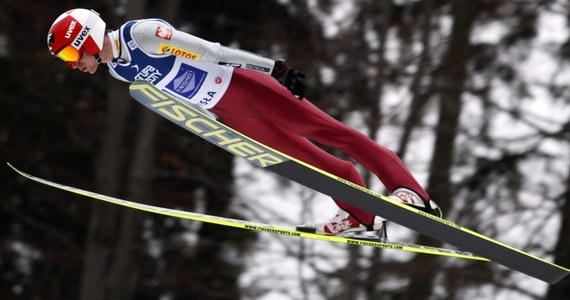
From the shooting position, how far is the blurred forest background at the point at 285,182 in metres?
10.8

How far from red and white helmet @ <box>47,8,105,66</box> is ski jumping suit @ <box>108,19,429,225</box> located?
0.29 ft

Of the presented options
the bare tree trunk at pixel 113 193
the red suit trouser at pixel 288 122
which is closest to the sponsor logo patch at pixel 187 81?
the red suit trouser at pixel 288 122

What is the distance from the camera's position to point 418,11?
11.6 metres

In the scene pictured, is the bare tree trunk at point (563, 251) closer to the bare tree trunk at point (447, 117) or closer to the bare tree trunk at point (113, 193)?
the bare tree trunk at point (447, 117)

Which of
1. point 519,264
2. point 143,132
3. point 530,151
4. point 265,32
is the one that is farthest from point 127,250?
point 519,264

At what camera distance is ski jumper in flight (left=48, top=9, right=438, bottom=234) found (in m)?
5.28

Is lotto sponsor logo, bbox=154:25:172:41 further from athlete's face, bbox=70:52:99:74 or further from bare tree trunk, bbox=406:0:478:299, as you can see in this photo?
bare tree trunk, bbox=406:0:478:299

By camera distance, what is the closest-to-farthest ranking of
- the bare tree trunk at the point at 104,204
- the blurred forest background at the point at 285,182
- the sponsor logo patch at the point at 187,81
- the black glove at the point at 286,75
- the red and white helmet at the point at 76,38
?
the red and white helmet at the point at 76,38
the black glove at the point at 286,75
the sponsor logo patch at the point at 187,81
the blurred forest background at the point at 285,182
the bare tree trunk at the point at 104,204

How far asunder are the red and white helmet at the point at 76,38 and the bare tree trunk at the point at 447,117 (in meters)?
5.81

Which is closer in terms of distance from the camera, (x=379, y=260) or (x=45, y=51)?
(x=379, y=260)

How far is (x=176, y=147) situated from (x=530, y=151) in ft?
13.6

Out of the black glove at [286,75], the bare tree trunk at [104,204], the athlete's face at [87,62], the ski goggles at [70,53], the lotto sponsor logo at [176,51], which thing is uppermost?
the bare tree trunk at [104,204]

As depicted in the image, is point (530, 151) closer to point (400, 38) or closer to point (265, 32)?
point (400, 38)

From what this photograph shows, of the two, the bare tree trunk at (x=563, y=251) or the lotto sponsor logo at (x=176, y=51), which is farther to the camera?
the bare tree trunk at (x=563, y=251)
